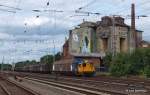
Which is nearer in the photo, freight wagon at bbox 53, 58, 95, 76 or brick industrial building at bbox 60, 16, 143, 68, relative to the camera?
freight wagon at bbox 53, 58, 95, 76

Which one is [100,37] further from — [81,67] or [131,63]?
[131,63]

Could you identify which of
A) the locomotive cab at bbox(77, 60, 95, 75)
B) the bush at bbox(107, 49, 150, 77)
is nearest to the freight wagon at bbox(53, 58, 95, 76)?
the locomotive cab at bbox(77, 60, 95, 75)

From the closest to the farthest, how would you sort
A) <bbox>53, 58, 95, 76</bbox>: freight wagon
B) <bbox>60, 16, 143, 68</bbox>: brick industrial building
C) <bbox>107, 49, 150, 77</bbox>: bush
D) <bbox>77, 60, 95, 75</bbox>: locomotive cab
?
1. <bbox>107, 49, 150, 77</bbox>: bush
2. <bbox>77, 60, 95, 75</bbox>: locomotive cab
3. <bbox>53, 58, 95, 76</bbox>: freight wagon
4. <bbox>60, 16, 143, 68</bbox>: brick industrial building

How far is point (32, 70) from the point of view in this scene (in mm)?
112750

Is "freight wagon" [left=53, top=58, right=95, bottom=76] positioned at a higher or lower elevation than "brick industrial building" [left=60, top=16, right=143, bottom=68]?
lower

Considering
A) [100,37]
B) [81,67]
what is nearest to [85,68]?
[81,67]

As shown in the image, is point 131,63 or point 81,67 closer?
point 131,63

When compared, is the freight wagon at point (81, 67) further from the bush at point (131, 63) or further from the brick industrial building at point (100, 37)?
the brick industrial building at point (100, 37)

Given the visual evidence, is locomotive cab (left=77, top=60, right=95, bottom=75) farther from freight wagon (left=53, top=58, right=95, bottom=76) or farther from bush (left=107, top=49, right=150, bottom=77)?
bush (left=107, top=49, right=150, bottom=77)

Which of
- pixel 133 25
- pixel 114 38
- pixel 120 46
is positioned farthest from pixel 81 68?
pixel 120 46

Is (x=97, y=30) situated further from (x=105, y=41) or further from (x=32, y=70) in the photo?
(x=32, y=70)

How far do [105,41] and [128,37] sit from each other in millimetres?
9222

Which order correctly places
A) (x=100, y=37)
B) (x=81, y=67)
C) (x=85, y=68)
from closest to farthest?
1. (x=81, y=67)
2. (x=85, y=68)
3. (x=100, y=37)

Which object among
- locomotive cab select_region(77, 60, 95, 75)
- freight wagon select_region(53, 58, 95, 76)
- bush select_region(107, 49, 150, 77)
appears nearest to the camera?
bush select_region(107, 49, 150, 77)
